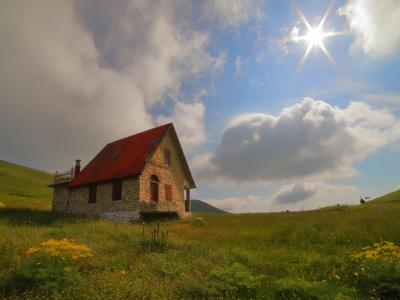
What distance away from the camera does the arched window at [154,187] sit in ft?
85.0

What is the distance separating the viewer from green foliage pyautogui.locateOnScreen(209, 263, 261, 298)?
22.1 ft

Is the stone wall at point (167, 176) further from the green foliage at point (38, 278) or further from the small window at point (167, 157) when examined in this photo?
the green foliage at point (38, 278)

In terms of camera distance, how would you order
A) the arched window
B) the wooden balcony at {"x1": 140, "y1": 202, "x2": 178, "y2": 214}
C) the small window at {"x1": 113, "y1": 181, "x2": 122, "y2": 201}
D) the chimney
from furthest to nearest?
the chimney < the arched window < the small window at {"x1": 113, "y1": 181, "x2": 122, "y2": 201} < the wooden balcony at {"x1": 140, "y1": 202, "x2": 178, "y2": 214}

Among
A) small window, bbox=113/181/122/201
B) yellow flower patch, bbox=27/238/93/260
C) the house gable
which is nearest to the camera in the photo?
yellow flower patch, bbox=27/238/93/260

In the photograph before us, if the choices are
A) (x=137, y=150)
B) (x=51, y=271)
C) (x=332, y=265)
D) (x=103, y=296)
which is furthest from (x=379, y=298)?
(x=137, y=150)

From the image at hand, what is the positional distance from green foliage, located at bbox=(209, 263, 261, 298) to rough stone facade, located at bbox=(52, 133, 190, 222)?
1745 centimetres

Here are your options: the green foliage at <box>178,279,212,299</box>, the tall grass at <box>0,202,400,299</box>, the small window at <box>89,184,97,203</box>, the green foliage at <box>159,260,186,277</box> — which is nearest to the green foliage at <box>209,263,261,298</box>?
the tall grass at <box>0,202,400,299</box>

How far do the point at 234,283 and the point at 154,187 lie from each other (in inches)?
780

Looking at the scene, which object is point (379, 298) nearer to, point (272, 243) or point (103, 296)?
point (103, 296)

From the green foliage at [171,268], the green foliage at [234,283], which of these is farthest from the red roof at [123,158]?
the green foliage at [234,283]

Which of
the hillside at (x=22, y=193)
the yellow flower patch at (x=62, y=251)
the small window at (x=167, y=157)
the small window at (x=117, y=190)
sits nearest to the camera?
the yellow flower patch at (x=62, y=251)

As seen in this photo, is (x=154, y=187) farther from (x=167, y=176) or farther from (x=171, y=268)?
(x=171, y=268)

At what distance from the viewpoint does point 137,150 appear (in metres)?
27.8

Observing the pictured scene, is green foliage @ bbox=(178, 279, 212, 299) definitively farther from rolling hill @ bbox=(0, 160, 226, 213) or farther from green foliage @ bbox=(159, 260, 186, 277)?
rolling hill @ bbox=(0, 160, 226, 213)
